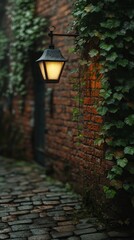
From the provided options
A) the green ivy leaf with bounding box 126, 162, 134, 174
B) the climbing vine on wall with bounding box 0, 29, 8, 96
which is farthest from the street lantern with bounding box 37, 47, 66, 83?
the climbing vine on wall with bounding box 0, 29, 8, 96

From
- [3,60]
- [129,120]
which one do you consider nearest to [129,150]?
[129,120]

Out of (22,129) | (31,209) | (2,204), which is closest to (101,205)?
(31,209)

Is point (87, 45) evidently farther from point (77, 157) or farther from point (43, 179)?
point (43, 179)

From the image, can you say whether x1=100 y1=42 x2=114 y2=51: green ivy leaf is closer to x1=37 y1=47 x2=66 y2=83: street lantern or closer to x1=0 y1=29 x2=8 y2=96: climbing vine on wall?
x1=37 y1=47 x2=66 y2=83: street lantern

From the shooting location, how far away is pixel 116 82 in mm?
4145

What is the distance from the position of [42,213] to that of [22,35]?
401 centimetres

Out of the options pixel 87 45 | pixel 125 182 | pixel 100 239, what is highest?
pixel 87 45

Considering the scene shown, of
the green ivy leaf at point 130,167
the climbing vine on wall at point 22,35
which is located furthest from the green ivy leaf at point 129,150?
the climbing vine on wall at point 22,35

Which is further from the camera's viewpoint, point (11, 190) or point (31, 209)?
point (11, 190)

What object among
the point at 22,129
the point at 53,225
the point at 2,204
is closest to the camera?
the point at 53,225

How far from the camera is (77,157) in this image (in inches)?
215

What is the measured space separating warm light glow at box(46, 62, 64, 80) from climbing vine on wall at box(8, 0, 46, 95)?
2.68 m

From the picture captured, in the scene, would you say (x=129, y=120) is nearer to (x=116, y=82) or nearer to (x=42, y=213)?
(x=116, y=82)

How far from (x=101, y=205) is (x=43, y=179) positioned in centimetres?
218
